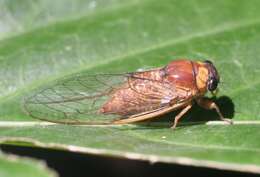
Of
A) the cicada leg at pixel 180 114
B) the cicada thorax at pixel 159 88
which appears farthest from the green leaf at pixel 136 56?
the cicada thorax at pixel 159 88

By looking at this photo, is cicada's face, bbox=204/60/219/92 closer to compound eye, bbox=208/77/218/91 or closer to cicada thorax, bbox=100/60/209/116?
compound eye, bbox=208/77/218/91

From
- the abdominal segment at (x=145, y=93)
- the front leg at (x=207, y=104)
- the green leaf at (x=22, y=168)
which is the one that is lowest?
the green leaf at (x=22, y=168)

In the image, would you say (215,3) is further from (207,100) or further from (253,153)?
(253,153)

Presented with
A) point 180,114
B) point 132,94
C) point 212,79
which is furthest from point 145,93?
point 212,79

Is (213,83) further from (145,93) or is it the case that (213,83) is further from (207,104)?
(145,93)

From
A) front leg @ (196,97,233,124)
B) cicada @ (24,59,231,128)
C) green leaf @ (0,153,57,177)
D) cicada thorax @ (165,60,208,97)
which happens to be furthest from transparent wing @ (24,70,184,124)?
green leaf @ (0,153,57,177)

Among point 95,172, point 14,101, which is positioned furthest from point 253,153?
point 95,172

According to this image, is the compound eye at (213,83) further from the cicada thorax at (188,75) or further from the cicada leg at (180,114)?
→ the cicada leg at (180,114)
